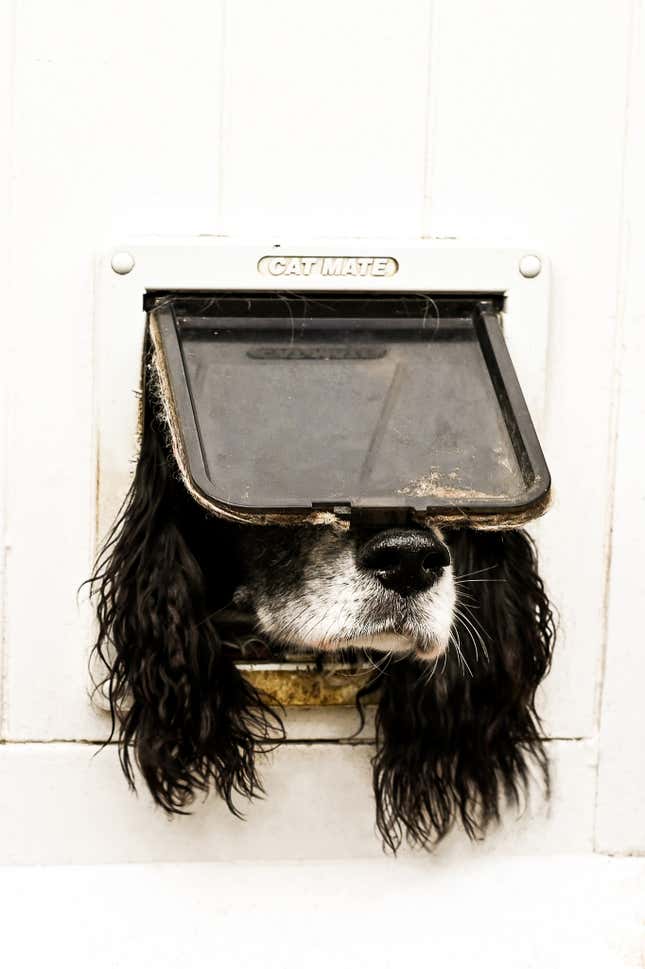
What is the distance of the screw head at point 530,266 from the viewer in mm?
1086

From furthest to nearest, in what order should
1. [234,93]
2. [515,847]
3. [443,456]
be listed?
[515,847] < [234,93] < [443,456]

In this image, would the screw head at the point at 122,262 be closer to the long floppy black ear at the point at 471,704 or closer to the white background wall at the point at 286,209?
the white background wall at the point at 286,209

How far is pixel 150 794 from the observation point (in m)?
1.14

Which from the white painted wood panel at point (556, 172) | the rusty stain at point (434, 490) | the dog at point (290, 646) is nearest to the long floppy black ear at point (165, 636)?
the dog at point (290, 646)

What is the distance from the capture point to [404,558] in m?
0.94

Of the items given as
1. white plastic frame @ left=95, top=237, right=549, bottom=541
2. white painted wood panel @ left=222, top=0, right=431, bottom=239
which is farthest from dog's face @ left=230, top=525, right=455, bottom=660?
white painted wood panel @ left=222, top=0, right=431, bottom=239

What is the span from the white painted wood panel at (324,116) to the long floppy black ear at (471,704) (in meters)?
0.33

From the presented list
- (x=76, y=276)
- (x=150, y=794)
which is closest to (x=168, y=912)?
(x=150, y=794)

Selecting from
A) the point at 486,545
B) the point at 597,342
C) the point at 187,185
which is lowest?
the point at 486,545

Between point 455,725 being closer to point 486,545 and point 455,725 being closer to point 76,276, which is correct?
point 486,545

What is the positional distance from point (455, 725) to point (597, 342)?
39 centimetres

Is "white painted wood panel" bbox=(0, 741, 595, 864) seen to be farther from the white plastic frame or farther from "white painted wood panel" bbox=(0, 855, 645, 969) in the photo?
the white plastic frame

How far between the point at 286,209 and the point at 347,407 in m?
0.22

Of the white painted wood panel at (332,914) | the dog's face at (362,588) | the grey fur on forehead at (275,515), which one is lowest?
the white painted wood panel at (332,914)
